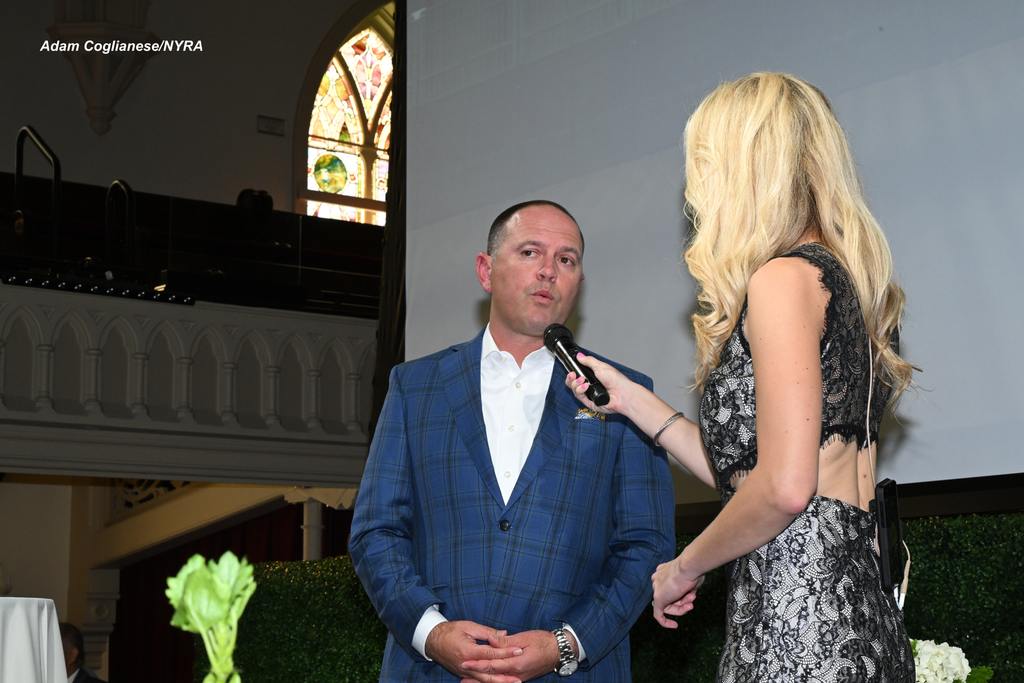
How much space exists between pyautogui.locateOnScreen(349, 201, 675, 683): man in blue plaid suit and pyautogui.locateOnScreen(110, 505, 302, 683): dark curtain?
9793mm

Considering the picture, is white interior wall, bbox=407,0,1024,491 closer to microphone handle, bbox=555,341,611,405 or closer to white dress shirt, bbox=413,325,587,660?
white dress shirt, bbox=413,325,587,660

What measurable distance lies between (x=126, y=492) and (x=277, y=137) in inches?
171

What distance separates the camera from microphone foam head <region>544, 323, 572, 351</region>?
2.37 m

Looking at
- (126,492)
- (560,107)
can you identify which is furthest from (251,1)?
(560,107)

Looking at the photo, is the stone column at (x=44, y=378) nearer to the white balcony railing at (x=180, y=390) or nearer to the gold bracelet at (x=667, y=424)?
the white balcony railing at (x=180, y=390)

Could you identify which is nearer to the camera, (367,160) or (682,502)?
(682,502)

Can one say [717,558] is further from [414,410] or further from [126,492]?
[126,492]

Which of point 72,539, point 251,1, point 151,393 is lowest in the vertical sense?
point 72,539

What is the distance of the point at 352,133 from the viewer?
15.8 m

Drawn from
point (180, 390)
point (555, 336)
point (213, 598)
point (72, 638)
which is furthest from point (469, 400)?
point (180, 390)

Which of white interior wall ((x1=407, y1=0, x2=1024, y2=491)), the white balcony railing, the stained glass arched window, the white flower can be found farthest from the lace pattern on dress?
the stained glass arched window

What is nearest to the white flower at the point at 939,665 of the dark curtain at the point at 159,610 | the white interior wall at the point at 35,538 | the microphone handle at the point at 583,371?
the microphone handle at the point at 583,371

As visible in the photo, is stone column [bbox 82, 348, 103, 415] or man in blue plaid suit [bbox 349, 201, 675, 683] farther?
stone column [bbox 82, 348, 103, 415]

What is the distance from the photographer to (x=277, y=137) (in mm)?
14992
